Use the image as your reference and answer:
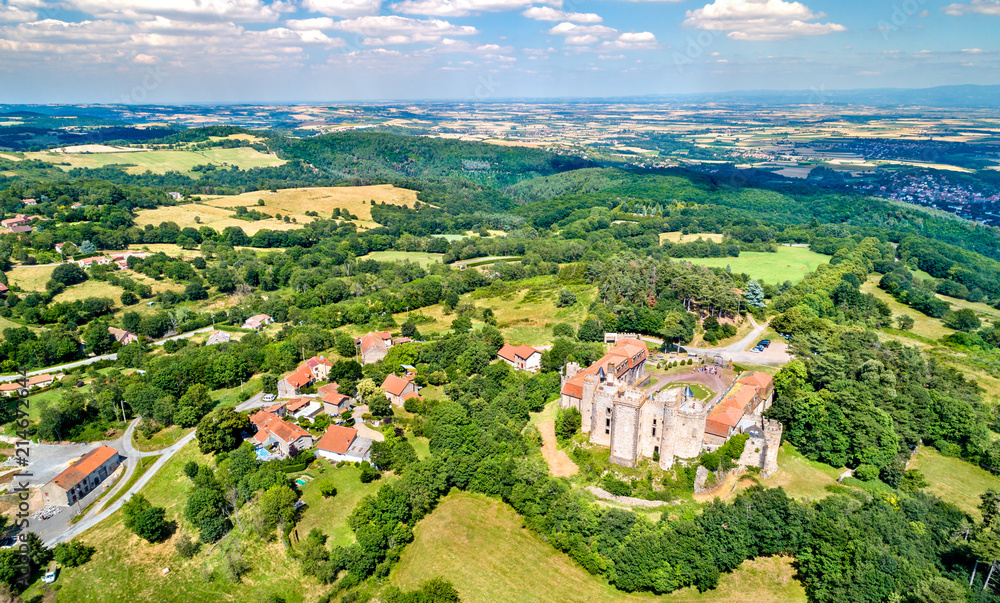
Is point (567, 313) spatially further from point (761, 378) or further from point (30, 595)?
point (30, 595)

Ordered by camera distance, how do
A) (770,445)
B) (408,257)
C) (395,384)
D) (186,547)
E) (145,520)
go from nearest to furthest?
(186,547) → (145,520) → (770,445) → (395,384) → (408,257)

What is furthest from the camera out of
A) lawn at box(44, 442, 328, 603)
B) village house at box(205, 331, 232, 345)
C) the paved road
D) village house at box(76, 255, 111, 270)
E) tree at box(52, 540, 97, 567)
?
village house at box(76, 255, 111, 270)

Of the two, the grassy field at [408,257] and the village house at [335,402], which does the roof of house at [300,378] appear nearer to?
the village house at [335,402]

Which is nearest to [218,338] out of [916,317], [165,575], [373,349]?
[373,349]

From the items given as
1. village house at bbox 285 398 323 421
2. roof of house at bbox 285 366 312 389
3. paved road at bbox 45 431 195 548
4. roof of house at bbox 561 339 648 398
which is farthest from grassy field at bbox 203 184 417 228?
roof of house at bbox 561 339 648 398

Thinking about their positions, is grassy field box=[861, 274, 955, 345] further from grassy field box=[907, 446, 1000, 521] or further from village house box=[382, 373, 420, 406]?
village house box=[382, 373, 420, 406]

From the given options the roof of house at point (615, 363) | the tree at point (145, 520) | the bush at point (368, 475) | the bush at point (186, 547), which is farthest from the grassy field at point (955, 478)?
the tree at point (145, 520)

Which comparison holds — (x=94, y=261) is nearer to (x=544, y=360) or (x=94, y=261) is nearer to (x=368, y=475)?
(x=368, y=475)
